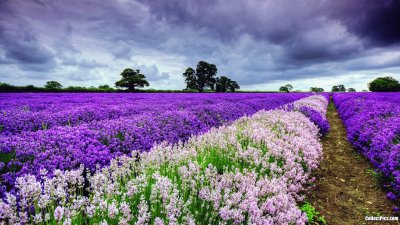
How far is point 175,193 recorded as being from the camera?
216 centimetres

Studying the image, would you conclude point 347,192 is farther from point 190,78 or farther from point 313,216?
point 190,78

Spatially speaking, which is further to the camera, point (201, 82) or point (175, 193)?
point (201, 82)

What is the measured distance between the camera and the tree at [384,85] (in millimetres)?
58281

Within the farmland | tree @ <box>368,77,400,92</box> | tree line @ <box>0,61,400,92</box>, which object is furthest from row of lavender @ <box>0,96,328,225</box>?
tree @ <box>368,77,400,92</box>

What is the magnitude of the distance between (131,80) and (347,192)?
55.8 metres

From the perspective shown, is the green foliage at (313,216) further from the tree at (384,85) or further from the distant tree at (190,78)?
the tree at (384,85)

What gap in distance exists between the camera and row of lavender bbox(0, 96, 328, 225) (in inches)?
77.8

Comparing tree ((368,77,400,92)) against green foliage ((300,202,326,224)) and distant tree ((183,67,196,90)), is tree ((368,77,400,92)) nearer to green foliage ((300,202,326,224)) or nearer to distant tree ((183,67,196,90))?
distant tree ((183,67,196,90))

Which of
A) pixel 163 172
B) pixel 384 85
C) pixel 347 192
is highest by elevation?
pixel 384 85

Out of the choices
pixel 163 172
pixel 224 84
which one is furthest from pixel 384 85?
pixel 163 172

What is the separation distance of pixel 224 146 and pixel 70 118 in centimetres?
581

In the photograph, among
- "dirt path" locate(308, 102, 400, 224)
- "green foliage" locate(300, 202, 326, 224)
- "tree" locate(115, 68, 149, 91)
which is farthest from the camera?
"tree" locate(115, 68, 149, 91)

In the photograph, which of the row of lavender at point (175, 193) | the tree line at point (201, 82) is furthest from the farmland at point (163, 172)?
the tree line at point (201, 82)

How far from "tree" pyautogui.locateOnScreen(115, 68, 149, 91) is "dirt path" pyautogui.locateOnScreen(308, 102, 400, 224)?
53.9 meters
